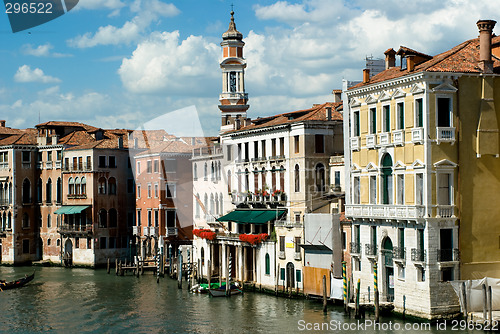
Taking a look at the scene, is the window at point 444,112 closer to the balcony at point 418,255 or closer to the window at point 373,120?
the window at point 373,120

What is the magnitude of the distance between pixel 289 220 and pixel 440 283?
1222cm

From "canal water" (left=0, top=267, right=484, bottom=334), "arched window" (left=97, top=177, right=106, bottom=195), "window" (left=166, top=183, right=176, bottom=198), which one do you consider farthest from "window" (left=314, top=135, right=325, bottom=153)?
"arched window" (left=97, top=177, right=106, bottom=195)

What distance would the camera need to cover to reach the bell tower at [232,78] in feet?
192

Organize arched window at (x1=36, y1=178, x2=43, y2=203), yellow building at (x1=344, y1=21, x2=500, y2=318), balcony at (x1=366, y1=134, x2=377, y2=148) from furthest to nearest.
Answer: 1. arched window at (x1=36, y1=178, x2=43, y2=203)
2. balcony at (x1=366, y1=134, x2=377, y2=148)
3. yellow building at (x1=344, y1=21, x2=500, y2=318)

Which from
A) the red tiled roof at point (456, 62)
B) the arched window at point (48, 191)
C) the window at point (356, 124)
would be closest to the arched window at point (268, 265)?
the window at point (356, 124)

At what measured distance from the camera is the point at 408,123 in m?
30.2

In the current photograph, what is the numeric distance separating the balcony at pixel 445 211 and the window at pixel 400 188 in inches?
66.9

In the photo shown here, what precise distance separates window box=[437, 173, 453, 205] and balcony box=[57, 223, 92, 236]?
33.7 meters

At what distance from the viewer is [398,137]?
30.8m

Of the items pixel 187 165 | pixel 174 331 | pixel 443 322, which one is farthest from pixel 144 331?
pixel 187 165

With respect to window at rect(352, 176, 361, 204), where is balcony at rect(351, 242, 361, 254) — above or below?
below

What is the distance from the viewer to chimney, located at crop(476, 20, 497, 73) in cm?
2984

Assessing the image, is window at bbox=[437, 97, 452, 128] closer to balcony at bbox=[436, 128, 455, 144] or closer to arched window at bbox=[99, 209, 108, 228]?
balcony at bbox=[436, 128, 455, 144]

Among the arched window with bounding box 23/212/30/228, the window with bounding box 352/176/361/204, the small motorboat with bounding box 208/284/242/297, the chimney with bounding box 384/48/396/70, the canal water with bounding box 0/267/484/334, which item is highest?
the chimney with bounding box 384/48/396/70
